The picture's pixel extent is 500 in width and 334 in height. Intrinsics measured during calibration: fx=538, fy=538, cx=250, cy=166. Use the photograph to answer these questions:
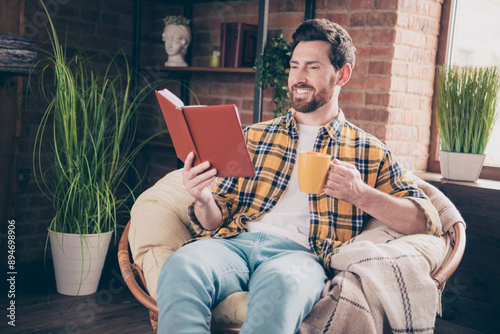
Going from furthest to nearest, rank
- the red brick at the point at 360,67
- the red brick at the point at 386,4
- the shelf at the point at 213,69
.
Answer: the shelf at the point at 213,69
the red brick at the point at 360,67
the red brick at the point at 386,4

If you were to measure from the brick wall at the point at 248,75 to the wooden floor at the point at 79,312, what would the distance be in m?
0.47

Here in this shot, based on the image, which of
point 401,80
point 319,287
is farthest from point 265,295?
point 401,80

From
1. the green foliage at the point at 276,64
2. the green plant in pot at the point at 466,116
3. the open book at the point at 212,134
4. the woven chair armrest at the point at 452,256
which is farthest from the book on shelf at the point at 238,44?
the woven chair armrest at the point at 452,256

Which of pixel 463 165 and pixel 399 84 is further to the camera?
pixel 399 84

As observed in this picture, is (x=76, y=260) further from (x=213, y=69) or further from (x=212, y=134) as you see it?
(x=212, y=134)

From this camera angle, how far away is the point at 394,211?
1.61 m

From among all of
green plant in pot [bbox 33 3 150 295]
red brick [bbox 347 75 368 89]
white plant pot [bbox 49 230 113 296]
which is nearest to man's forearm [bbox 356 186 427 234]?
red brick [bbox 347 75 368 89]

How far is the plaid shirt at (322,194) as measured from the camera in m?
1.71

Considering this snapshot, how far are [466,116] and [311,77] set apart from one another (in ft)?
2.72

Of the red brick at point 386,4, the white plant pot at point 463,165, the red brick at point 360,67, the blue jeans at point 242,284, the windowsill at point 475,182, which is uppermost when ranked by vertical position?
the red brick at point 386,4

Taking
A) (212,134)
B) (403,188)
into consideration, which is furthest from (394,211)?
(212,134)

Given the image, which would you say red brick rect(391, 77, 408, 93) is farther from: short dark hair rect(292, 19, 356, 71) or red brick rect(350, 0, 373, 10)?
short dark hair rect(292, 19, 356, 71)

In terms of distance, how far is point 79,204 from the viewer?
2584mm

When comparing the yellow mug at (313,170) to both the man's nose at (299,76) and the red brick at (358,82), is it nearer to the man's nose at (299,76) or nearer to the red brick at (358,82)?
the man's nose at (299,76)
